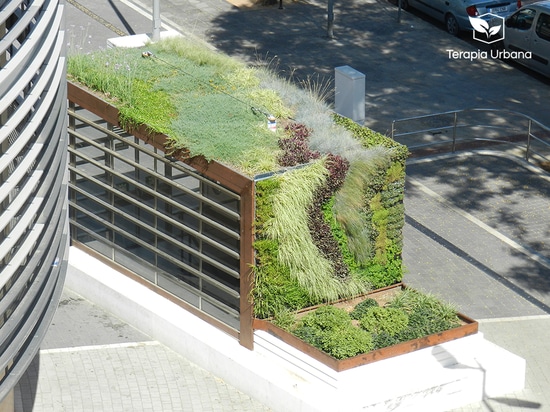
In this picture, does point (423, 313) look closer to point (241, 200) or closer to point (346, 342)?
point (346, 342)

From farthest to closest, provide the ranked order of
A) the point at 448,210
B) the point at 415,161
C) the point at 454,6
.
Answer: the point at 454,6 < the point at 415,161 < the point at 448,210

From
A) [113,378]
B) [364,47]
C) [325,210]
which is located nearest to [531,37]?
[364,47]

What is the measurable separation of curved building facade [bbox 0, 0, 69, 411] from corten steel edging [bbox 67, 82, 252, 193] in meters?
3.53

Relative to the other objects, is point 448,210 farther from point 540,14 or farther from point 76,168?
point 540,14

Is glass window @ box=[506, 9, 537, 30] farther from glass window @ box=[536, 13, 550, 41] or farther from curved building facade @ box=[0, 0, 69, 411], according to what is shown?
curved building facade @ box=[0, 0, 69, 411]

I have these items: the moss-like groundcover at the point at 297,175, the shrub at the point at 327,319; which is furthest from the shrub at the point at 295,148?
the shrub at the point at 327,319

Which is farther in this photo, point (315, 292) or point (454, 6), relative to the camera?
point (454, 6)

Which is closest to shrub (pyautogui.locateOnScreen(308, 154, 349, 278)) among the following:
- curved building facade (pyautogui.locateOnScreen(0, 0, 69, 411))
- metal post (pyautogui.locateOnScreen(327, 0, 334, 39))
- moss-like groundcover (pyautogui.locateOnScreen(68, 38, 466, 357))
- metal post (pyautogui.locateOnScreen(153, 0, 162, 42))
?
moss-like groundcover (pyautogui.locateOnScreen(68, 38, 466, 357))

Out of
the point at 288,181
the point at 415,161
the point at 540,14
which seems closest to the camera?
the point at 288,181

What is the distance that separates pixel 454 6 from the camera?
26.7 metres

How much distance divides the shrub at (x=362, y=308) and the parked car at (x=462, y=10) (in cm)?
1394

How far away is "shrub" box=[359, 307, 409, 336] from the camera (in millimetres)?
13516

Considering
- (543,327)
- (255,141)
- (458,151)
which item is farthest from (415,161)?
(255,141)

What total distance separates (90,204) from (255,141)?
10.1ft
